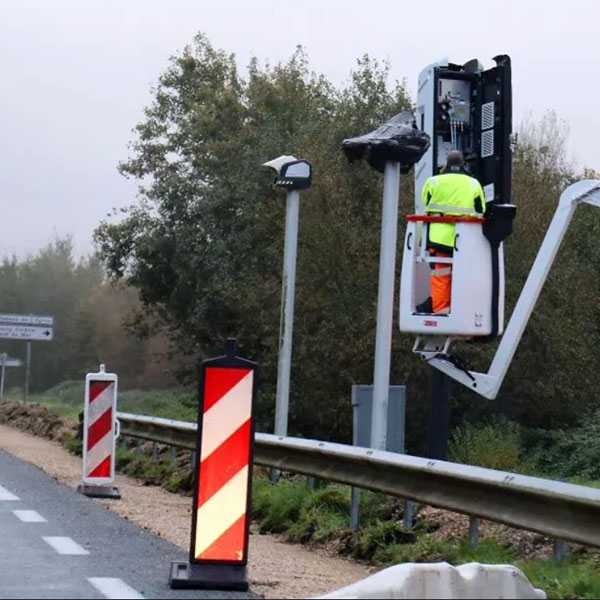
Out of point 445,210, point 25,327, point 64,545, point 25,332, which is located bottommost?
point 64,545

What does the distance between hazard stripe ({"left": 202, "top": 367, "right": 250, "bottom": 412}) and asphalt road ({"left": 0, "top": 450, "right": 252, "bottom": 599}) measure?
1010 millimetres

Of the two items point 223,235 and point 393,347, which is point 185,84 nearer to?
point 223,235

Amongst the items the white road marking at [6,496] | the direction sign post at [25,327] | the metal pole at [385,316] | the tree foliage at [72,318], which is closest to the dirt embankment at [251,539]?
the white road marking at [6,496]

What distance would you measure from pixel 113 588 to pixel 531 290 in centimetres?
522

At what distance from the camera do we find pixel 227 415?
28.8 ft

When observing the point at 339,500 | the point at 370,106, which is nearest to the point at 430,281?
the point at 339,500

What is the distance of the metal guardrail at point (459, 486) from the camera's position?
8.53m

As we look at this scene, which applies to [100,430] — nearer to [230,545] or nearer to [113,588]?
[230,545]

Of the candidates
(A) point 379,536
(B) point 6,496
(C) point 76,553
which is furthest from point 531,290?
(B) point 6,496

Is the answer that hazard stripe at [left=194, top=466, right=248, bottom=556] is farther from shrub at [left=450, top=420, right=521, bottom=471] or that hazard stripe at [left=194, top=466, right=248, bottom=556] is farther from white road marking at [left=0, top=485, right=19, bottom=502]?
shrub at [left=450, top=420, right=521, bottom=471]

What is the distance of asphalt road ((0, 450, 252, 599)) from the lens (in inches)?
313

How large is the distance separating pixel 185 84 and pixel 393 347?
26.7 meters

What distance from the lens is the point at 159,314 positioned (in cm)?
5403

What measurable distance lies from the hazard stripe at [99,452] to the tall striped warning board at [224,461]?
6.77m
